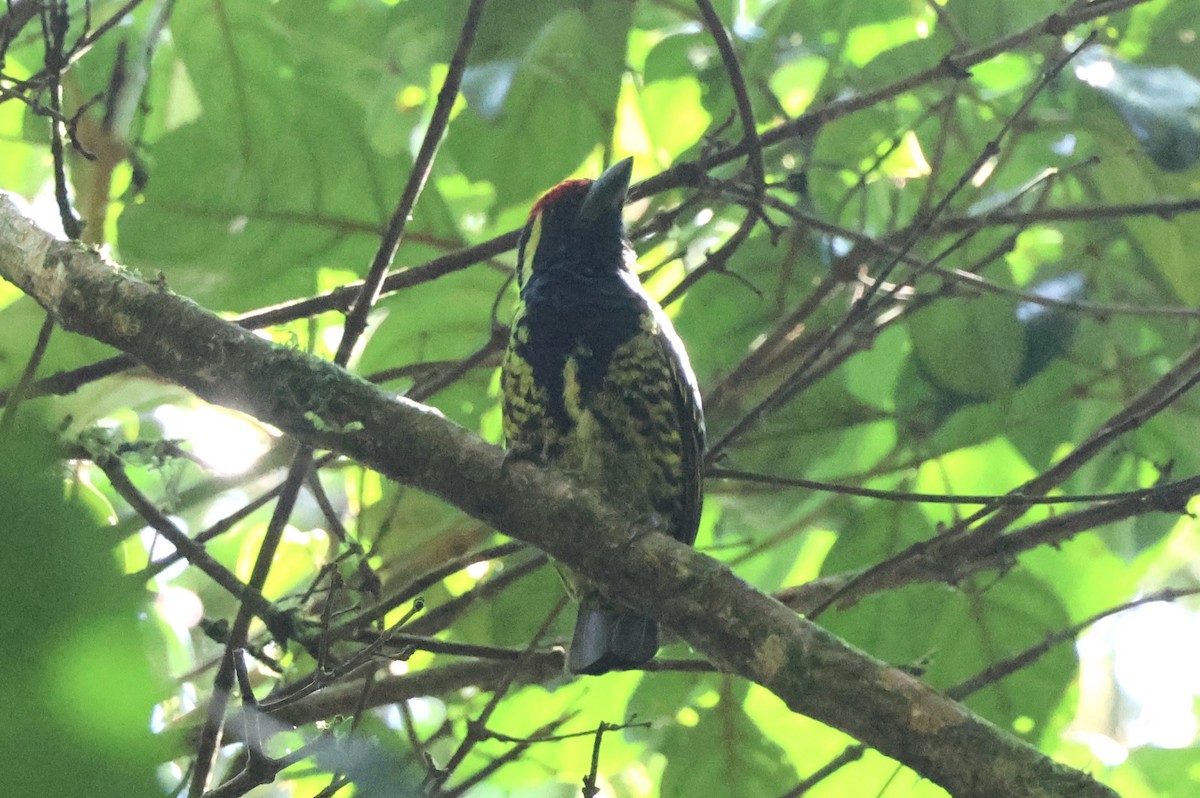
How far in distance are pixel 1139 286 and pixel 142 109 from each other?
1.97 m

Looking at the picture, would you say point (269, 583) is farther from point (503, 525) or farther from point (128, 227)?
point (503, 525)

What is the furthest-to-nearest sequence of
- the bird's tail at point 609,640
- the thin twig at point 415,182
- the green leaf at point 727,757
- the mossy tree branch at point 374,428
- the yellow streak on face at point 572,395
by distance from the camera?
the green leaf at point 727,757, the yellow streak on face at point 572,395, the bird's tail at point 609,640, the thin twig at point 415,182, the mossy tree branch at point 374,428

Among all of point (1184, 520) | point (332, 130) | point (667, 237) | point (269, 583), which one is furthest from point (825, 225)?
point (269, 583)

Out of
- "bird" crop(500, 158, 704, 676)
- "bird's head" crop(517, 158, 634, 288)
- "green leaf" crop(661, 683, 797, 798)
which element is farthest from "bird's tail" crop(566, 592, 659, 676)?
"bird's head" crop(517, 158, 634, 288)

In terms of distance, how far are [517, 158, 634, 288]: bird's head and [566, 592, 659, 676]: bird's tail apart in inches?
29.2

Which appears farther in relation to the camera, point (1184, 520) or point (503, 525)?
point (1184, 520)

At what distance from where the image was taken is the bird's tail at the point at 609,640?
1766 mm

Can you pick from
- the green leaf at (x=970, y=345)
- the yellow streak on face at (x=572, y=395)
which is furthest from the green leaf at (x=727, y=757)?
the green leaf at (x=970, y=345)

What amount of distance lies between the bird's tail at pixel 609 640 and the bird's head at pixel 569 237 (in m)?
0.74

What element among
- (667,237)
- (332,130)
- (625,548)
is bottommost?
(625,548)

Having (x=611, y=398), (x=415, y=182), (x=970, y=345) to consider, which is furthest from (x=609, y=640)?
(x=970, y=345)

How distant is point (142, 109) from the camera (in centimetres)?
193

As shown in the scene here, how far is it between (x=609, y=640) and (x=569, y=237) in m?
0.91

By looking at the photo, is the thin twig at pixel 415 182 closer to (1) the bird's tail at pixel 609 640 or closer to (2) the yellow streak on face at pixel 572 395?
(2) the yellow streak on face at pixel 572 395
